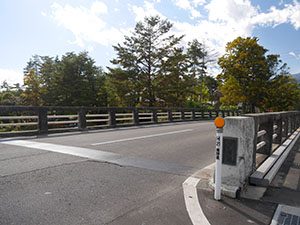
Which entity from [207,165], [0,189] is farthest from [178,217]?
[207,165]

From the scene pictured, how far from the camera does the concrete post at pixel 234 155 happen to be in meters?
4.25

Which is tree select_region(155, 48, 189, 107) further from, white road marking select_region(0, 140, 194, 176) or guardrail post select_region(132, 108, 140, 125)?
white road marking select_region(0, 140, 194, 176)

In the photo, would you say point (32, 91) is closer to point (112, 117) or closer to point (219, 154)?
point (112, 117)

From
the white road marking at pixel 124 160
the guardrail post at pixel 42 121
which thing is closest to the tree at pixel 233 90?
the guardrail post at pixel 42 121

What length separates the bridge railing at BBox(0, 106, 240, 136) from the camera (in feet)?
36.2

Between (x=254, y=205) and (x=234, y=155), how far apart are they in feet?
2.55

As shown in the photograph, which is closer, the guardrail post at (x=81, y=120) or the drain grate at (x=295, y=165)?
the drain grate at (x=295, y=165)

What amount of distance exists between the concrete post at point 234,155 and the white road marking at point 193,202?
52 centimetres

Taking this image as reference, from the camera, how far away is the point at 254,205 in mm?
3916

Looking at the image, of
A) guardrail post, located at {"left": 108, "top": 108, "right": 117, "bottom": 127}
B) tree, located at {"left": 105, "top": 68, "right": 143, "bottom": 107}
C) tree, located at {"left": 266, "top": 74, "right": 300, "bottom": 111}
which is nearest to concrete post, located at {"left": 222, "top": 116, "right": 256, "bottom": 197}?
guardrail post, located at {"left": 108, "top": 108, "right": 117, "bottom": 127}

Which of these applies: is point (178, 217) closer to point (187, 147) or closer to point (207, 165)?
point (207, 165)

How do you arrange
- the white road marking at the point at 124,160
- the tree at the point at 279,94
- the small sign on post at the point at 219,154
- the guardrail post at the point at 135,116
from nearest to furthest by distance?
the small sign on post at the point at 219,154
the white road marking at the point at 124,160
the guardrail post at the point at 135,116
the tree at the point at 279,94

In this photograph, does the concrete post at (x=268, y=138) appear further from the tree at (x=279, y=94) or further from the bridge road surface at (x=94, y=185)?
the tree at (x=279, y=94)

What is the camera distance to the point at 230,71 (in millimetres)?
32969
